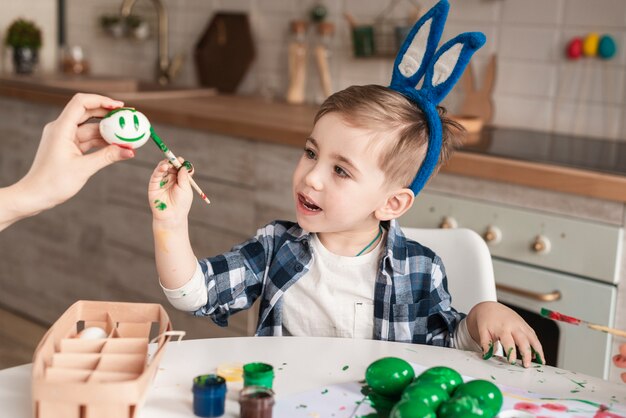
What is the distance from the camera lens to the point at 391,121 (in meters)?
1.41

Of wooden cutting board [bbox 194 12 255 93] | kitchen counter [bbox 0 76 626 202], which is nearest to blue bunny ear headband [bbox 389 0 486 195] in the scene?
kitchen counter [bbox 0 76 626 202]

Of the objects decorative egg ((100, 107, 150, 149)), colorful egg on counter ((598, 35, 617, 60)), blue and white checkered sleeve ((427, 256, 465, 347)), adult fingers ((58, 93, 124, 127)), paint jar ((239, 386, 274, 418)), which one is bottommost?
blue and white checkered sleeve ((427, 256, 465, 347))

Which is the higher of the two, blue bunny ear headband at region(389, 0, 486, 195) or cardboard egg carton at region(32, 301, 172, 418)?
blue bunny ear headband at region(389, 0, 486, 195)

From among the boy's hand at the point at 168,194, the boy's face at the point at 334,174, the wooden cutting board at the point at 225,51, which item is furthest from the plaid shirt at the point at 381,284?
the wooden cutting board at the point at 225,51

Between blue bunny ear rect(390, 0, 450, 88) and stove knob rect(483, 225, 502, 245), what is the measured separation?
709 millimetres

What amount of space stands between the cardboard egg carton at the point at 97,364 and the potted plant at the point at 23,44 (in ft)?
9.72

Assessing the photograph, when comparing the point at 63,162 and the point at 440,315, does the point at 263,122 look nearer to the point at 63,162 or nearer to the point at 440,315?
the point at 440,315

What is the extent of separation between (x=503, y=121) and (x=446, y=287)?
132cm

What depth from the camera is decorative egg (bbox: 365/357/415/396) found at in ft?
3.34

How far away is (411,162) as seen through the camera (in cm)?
145

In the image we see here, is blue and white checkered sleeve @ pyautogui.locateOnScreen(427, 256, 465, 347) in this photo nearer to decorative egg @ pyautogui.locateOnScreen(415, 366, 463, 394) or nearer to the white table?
the white table

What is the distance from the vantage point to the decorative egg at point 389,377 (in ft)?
3.34

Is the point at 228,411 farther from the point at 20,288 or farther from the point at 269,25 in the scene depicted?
the point at 20,288

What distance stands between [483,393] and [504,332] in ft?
0.96
